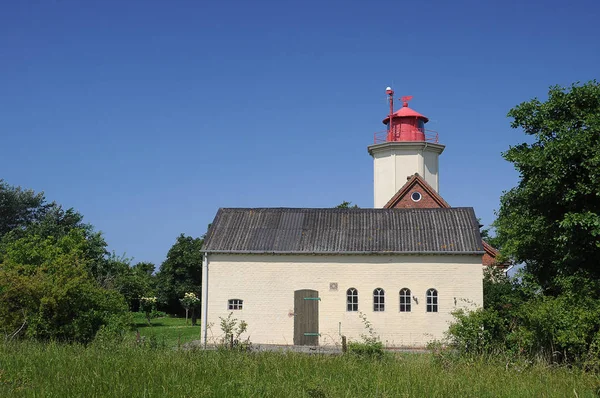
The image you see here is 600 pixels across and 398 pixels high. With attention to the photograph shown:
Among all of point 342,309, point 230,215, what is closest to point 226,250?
point 230,215

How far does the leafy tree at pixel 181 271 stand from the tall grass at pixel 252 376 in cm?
2875

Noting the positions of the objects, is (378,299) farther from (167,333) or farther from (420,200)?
(420,200)

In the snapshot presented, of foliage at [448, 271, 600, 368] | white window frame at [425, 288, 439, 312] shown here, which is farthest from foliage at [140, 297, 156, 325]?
foliage at [448, 271, 600, 368]

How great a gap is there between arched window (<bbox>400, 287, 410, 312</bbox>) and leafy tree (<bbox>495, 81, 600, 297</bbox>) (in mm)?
6733

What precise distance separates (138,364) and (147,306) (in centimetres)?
2657

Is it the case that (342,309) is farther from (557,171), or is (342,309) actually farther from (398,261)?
(557,171)

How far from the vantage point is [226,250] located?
23109 millimetres

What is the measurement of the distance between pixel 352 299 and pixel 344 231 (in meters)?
2.77

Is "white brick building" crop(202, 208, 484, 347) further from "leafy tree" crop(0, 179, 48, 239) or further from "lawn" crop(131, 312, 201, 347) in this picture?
"leafy tree" crop(0, 179, 48, 239)

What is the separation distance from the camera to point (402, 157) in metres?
36.8

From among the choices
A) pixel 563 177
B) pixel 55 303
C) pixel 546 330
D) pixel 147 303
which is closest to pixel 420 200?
pixel 147 303

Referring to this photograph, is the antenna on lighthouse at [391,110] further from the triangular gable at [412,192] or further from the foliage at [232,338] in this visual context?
the foliage at [232,338]

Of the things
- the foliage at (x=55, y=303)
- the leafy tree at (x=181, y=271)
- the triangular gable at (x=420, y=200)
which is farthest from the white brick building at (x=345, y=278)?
the leafy tree at (x=181, y=271)


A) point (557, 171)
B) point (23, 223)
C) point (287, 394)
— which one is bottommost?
point (287, 394)
